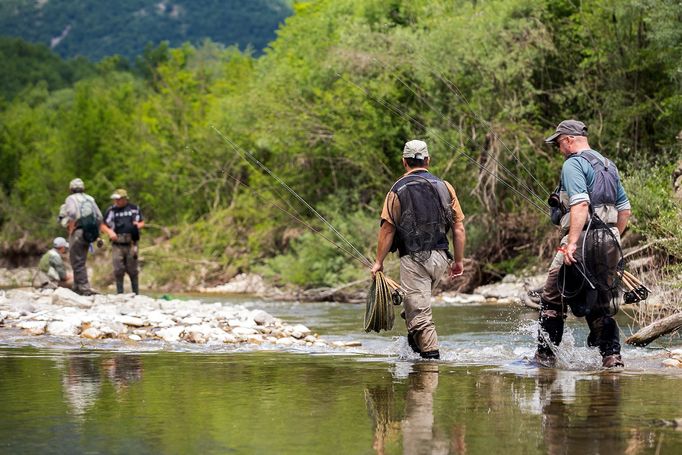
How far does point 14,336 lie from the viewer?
1270cm

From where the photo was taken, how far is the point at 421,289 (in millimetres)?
9805

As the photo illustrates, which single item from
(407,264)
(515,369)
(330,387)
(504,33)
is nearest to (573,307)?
(515,369)

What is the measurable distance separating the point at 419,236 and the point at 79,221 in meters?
9.35

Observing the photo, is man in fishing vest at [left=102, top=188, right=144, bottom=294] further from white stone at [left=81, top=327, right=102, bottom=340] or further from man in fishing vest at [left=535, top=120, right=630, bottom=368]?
man in fishing vest at [left=535, top=120, right=630, bottom=368]

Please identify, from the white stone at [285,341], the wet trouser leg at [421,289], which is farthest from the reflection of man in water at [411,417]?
the white stone at [285,341]

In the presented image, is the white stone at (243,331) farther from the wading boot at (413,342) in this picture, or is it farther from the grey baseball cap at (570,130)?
the grey baseball cap at (570,130)

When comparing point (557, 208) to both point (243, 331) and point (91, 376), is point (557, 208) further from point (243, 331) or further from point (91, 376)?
point (243, 331)

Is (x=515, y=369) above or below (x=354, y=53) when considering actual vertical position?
below

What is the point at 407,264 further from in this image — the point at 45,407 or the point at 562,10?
the point at 562,10

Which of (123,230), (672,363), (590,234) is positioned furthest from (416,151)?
(123,230)

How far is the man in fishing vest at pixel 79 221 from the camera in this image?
17.9 meters

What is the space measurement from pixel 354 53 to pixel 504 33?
14.0 feet

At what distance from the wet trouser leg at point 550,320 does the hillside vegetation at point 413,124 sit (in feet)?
14.6

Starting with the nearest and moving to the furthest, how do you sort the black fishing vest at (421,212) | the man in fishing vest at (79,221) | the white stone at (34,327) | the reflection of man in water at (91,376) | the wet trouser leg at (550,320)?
the reflection of man in water at (91,376), the wet trouser leg at (550,320), the black fishing vest at (421,212), the white stone at (34,327), the man in fishing vest at (79,221)
